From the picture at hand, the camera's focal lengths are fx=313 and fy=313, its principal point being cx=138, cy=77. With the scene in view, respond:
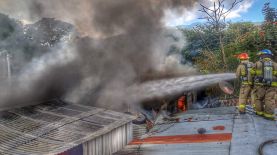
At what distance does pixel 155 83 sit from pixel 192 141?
799 centimetres

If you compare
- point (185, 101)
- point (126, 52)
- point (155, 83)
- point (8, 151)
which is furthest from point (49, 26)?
point (8, 151)

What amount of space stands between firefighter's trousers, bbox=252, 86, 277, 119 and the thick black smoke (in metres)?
6.14

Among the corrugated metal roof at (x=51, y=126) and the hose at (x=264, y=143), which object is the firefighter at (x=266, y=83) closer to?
the hose at (x=264, y=143)

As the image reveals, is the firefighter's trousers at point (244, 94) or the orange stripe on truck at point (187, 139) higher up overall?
the firefighter's trousers at point (244, 94)

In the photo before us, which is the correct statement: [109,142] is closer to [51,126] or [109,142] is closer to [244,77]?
[51,126]

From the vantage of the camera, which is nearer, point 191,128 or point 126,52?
point 191,128

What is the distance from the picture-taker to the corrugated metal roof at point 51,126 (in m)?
7.16

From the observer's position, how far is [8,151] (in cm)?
683

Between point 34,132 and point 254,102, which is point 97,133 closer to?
point 34,132

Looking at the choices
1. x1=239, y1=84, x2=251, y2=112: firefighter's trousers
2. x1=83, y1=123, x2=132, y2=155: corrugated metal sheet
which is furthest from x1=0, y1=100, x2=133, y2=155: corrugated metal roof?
x1=239, y1=84, x2=251, y2=112: firefighter's trousers

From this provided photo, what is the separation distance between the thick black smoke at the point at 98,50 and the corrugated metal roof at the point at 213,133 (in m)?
4.67

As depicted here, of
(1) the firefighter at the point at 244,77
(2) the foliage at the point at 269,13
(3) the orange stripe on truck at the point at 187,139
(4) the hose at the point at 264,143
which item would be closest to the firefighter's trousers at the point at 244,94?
(1) the firefighter at the point at 244,77

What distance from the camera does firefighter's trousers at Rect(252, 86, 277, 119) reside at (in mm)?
8141

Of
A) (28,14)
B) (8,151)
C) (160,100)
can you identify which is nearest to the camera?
(8,151)
